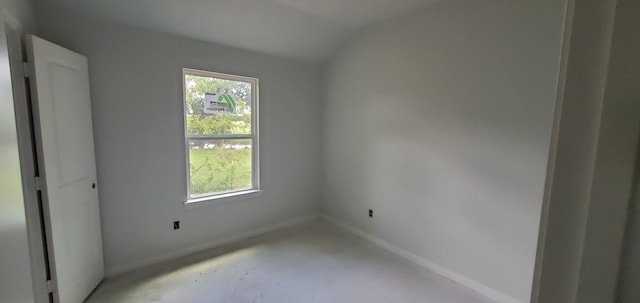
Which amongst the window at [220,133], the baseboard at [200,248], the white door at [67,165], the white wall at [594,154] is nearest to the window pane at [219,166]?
the window at [220,133]

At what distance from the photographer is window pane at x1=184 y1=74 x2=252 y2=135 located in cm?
290

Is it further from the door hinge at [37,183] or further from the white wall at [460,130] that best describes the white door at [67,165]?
the white wall at [460,130]

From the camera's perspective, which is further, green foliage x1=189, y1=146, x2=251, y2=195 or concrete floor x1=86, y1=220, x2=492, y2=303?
green foliage x1=189, y1=146, x2=251, y2=195

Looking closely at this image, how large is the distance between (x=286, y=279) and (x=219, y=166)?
1.50 meters

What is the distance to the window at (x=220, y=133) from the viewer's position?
2922mm

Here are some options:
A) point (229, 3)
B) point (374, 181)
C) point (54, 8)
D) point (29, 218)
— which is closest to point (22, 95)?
point (29, 218)

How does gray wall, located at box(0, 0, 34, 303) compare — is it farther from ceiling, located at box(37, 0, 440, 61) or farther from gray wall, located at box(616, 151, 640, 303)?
ceiling, located at box(37, 0, 440, 61)

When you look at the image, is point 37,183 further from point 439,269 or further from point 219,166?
point 439,269

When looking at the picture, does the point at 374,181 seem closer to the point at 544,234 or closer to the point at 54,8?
the point at 544,234

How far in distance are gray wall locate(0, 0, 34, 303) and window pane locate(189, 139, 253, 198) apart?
1929 millimetres

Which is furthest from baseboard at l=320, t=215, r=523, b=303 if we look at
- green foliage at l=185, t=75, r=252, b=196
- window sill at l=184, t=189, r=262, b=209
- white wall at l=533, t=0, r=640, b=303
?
white wall at l=533, t=0, r=640, b=303

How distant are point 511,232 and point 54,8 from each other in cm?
405

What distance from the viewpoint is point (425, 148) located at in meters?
2.74

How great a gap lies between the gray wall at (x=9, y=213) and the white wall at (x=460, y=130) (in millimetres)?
2795
